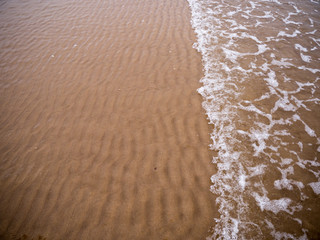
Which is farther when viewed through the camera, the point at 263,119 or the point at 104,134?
the point at 263,119

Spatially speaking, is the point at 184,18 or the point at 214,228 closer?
the point at 214,228

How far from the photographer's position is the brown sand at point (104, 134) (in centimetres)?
266

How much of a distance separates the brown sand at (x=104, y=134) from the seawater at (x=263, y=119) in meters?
0.33

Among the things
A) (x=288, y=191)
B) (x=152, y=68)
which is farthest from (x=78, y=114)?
(x=288, y=191)

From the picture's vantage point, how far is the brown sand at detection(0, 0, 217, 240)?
2656 millimetres

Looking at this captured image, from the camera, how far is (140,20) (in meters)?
6.32

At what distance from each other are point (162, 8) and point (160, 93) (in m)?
4.66

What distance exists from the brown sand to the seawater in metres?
0.33

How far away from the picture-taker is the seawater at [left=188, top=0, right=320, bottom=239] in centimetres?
257

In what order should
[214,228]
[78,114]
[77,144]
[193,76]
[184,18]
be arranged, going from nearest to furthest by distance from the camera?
A: [214,228] → [77,144] → [78,114] → [193,76] → [184,18]

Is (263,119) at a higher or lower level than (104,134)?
lower

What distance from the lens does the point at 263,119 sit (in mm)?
3680

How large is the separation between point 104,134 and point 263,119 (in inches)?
132

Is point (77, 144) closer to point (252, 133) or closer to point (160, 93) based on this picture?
point (160, 93)
